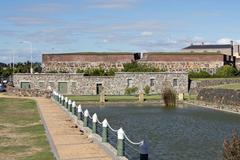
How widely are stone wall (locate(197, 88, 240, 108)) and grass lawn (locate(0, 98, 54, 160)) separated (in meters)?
16.2

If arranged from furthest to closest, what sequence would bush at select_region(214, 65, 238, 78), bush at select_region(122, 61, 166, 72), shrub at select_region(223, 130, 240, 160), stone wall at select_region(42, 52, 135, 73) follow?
stone wall at select_region(42, 52, 135, 73)
bush at select_region(214, 65, 238, 78)
bush at select_region(122, 61, 166, 72)
shrub at select_region(223, 130, 240, 160)

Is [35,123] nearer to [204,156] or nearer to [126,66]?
[204,156]

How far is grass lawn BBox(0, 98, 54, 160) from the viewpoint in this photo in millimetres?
11992

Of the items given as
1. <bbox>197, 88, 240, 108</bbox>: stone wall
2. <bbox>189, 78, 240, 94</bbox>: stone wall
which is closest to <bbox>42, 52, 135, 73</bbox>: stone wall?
<bbox>189, 78, 240, 94</bbox>: stone wall

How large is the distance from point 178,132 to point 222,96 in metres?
18.0

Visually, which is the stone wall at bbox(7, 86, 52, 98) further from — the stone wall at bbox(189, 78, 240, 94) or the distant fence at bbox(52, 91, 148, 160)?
the distant fence at bbox(52, 91, 148, 160)

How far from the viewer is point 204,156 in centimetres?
1470

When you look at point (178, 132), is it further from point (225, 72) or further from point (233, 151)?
point (225, 72)

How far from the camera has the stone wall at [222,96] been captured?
1357 inches

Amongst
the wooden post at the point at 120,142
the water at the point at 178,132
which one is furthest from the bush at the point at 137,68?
the wooden post at the point at 120,142

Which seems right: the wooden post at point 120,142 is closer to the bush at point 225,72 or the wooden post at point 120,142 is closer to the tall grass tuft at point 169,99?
the tall grass tuft at point 169,99

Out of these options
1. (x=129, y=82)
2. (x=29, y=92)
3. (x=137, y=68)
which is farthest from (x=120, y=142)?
(x=137, y=68)

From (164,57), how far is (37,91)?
2069 centimetres

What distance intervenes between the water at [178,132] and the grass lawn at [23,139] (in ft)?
8.56
